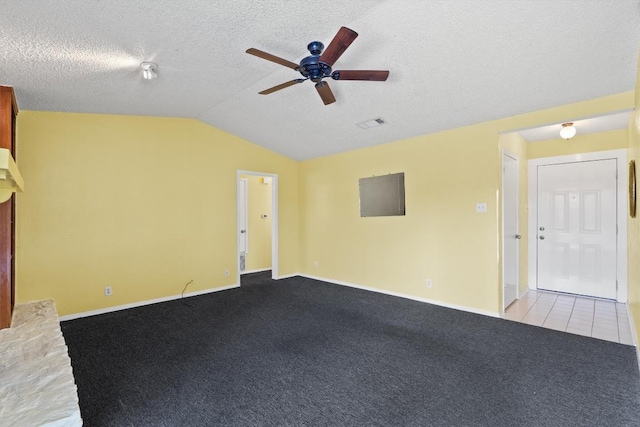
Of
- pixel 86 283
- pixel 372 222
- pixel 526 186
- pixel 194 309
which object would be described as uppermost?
pixel 526 186

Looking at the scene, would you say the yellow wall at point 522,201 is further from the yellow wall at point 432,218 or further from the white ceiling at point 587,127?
the yellow wall at point 432,218

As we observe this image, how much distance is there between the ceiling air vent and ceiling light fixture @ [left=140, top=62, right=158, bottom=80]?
97.2 inches

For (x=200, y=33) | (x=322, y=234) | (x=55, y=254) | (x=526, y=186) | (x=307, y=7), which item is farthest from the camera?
(x=322, y=234)

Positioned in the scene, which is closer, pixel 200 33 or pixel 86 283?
pixel 200 33

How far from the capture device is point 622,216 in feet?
13.5

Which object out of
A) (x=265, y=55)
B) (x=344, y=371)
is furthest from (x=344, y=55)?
(x=344, y=371)

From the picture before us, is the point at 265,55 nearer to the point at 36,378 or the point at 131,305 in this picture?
the point at 36,378

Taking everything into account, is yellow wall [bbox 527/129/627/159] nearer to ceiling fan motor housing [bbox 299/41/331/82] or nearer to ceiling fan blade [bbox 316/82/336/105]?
ceiling fan blade [bbox 316/82/336/105]

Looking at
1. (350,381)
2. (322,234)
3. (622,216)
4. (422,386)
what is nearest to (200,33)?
(350,381)

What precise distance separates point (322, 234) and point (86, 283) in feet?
11.7

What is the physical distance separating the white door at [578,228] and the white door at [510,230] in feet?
2.39

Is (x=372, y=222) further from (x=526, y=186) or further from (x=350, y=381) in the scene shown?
(x=350, y=381)

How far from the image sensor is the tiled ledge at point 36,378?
3.94ft

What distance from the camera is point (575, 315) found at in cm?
366
